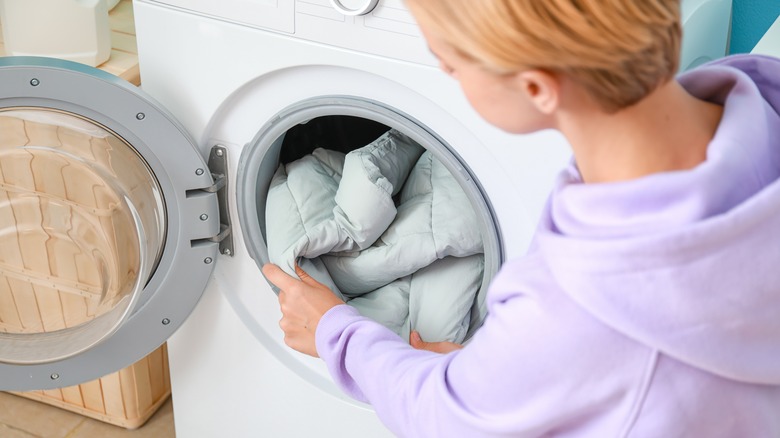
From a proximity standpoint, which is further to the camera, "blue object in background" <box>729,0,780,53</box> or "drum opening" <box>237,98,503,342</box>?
"blue object in background" <box>729,0,780,53</box>

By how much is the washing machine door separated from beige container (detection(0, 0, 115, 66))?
8.8 inches

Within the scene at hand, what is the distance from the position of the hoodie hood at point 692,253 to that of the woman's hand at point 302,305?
1.75ft

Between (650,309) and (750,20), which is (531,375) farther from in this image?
(750,20)

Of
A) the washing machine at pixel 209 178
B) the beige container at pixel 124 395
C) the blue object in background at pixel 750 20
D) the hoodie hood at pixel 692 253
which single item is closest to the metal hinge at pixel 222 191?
the washing machine at pixel 209 178

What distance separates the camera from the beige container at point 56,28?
4.27 ft

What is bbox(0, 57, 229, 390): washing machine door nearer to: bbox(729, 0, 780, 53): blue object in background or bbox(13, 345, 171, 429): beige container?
bbox(13, 345, 171, 429): beige container

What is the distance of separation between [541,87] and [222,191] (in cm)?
71

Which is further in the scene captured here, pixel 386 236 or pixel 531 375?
pixel 386 236

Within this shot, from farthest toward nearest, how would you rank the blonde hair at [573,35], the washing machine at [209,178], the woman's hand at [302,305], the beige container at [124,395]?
the beige container at [124,395] < the woman's hand at [302,305] < the washing machine at [209,178] < the blonde hair at [573,35]

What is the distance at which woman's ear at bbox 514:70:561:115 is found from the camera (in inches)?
23.1

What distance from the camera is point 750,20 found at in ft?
4.50

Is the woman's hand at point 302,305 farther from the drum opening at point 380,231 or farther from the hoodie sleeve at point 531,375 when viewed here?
the hoodie sleeve at point 531,375

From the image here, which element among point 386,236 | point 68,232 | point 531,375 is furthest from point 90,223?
point 531,375

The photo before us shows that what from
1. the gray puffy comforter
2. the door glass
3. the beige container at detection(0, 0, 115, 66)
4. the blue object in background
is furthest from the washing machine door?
the blue object in background
